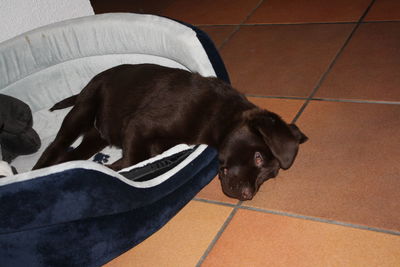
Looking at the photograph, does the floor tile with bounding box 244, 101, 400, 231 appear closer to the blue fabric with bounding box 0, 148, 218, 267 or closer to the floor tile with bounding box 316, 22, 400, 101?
the floor tile with bounding box 316, 22, 400, 101

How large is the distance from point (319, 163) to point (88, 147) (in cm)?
129

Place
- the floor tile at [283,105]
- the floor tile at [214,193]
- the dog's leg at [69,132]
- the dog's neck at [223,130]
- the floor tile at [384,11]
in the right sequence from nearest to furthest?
1. the dog's neck at [223,130]
2. the floor tile at [214,193]
3. the dog's leg at [69,132]
4. the floor tile at [283,105]
5. the floor tile at [384,11]

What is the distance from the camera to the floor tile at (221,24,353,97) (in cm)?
295

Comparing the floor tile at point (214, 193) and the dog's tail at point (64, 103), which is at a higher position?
the dog's tail at point (64, 103)

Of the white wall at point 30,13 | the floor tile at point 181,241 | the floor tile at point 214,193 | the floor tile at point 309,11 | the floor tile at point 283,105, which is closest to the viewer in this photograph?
the floor tile at point 181,241

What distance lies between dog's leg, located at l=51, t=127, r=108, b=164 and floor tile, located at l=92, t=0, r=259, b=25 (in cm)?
183

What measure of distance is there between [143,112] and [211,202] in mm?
563

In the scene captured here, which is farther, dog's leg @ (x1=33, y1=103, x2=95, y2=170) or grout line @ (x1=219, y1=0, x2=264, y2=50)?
grout line @ (x1=219, y1=0, x2=264, y2=50)

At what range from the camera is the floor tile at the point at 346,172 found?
6.43ft

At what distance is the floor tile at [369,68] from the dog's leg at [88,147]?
1.34m

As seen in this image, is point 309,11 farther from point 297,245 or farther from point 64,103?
point 297,245

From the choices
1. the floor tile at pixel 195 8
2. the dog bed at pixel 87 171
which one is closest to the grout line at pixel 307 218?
the dog bed at pixel 87 171

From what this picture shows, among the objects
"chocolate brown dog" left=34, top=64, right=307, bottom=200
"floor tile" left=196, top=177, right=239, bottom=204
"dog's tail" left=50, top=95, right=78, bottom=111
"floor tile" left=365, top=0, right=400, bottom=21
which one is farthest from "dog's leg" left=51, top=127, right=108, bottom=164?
"floor tile" left=365, top=0, right=400, bottom=21

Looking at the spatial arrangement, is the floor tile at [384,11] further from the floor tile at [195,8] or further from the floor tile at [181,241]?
the floor tile at [181,241]
